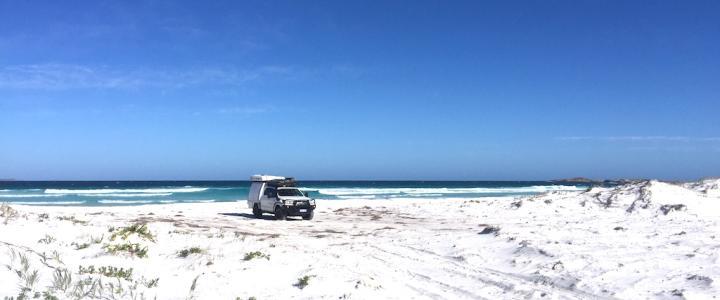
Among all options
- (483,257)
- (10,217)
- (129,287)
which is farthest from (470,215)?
(129,287)

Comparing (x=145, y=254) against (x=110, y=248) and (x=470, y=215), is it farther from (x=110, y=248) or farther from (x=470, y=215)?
(x=470, y=215)

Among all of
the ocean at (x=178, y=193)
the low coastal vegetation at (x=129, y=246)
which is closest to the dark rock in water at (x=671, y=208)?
the low coastal vegetation at (x=129, y=246)

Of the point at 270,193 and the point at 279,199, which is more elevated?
the point at 270,193

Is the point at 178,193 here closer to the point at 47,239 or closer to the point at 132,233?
the point at 132,233

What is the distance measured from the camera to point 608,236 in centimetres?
1421

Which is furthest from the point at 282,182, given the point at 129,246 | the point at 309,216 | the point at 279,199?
the point at 129,246

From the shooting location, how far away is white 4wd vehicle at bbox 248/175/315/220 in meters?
24.8

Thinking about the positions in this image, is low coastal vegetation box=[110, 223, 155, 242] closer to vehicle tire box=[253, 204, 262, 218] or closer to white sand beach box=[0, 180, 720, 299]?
white sand beach box=[0, 180, 720, 299]

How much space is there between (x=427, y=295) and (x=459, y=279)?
1477mm

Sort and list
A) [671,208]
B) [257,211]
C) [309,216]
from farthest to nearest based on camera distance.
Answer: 1. [257,211]
2. [309,216]
3. [671,208]

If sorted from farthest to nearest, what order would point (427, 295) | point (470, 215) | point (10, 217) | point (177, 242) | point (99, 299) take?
point (470, 215)
point (10, 217)
point (177, 242)
point (427, 295)
point (99, 299)

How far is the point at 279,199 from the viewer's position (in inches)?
977

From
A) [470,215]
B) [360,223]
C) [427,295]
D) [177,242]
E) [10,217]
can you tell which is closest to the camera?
[427,295]

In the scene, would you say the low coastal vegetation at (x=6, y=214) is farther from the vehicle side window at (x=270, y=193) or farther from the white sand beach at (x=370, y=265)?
the vehicle side window at (x=270, y=193)
